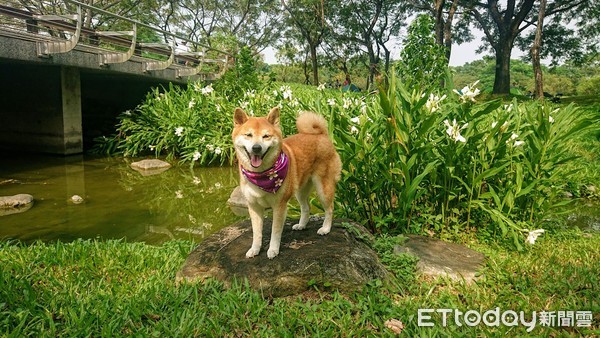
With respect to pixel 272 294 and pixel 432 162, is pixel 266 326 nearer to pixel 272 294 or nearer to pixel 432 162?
pixel 272 294

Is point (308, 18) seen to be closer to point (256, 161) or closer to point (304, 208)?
point (304, 208)

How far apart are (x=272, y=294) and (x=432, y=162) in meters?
2.02

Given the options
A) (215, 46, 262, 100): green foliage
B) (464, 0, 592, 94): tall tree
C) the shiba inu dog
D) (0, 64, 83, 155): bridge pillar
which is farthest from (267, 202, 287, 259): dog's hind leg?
(464, 0, 592, 94): tall tree

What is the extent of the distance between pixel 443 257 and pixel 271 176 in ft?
5.70

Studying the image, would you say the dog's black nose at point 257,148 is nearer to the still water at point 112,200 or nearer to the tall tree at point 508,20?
the still water at point 112,200

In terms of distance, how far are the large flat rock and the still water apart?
2039mm

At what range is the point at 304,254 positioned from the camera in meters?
3.09

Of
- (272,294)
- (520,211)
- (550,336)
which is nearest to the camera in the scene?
(550,336)

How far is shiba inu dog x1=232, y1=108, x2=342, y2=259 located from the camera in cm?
270

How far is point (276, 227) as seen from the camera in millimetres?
3021

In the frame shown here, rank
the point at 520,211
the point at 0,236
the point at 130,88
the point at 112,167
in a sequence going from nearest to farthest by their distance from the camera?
the point at 520,211, the point at 0,236, the point at 112,167, the point at 130,88

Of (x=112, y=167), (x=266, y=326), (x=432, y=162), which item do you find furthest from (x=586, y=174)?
(x=112, y=167)

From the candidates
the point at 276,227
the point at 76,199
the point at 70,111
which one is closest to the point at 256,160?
the point at 276,227

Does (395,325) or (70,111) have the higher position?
(70,111)
